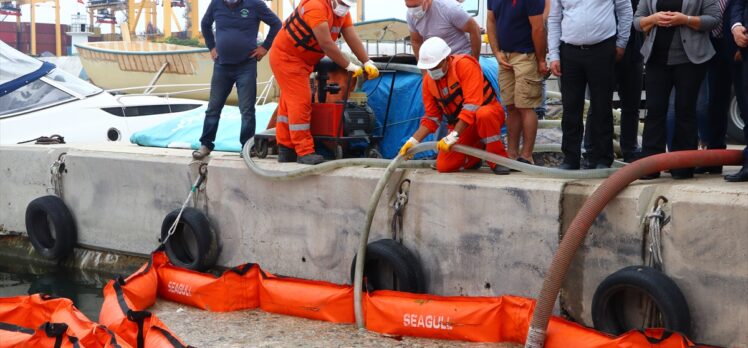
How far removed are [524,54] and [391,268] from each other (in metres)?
1.95

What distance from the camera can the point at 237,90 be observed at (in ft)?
27.5

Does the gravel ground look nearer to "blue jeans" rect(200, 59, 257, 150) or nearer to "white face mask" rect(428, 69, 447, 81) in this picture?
"white face mask" rect(428, 69, 447, 81)

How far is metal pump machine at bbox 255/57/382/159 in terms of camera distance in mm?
7625

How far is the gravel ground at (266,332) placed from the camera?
584cm

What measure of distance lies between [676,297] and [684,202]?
1.74 feet

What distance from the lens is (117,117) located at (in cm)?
1251

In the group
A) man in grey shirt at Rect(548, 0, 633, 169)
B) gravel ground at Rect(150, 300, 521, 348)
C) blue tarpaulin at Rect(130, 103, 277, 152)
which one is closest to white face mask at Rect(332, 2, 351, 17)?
man in grey shirt at Rect(548, 0, 633, 169)

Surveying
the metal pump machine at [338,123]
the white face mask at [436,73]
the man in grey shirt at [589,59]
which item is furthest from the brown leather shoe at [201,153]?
the man in grey shirt at [589,59]

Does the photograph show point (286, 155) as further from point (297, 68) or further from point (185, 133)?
point (185, 133)

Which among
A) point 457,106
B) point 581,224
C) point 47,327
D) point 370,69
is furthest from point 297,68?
point 581,224

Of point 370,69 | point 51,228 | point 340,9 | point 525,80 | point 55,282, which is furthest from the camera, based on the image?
point 51,228

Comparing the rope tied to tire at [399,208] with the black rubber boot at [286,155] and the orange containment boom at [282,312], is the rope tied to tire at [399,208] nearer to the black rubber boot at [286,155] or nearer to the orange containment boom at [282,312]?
the orange containment boom at [282,312]

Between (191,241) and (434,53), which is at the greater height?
(434,53)

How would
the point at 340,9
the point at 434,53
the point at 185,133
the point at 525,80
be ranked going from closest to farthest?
1. the point at 434,53
2. the point at 525,80
3. the point at 340,9
4. the point at 185,133
